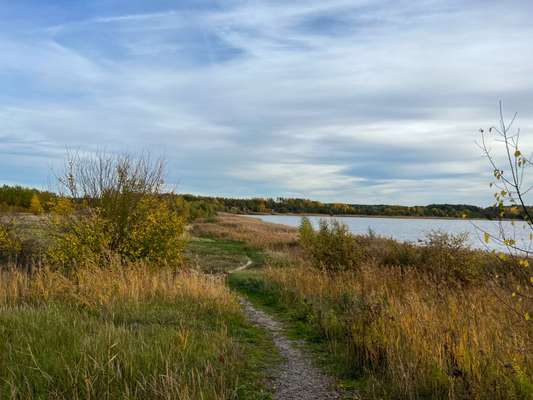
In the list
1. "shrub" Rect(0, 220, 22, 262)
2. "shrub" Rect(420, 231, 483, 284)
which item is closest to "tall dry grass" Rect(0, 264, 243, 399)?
"shrub" Rect(0, 220, 22, 262)

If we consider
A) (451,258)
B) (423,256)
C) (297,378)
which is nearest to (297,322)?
(297,378)

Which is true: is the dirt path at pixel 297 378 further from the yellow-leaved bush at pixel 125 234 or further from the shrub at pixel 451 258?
the shrub at pixel 451 258

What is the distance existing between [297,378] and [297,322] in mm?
3718

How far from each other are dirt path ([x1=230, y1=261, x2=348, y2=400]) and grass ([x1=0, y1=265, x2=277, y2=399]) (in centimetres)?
23

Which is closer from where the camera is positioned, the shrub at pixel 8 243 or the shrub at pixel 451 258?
the shrub at pixel 451 258

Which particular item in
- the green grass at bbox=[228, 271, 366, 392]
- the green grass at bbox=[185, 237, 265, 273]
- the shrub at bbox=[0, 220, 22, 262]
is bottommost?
the green grass at bbox=[185, 237, 265, 273]

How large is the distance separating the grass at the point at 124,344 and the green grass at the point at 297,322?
2.60 feet

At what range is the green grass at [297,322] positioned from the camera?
6473 millimetres

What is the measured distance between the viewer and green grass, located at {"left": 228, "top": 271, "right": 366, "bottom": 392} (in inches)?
255

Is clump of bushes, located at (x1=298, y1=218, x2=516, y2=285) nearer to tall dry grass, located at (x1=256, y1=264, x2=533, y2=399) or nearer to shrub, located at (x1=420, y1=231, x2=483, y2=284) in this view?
shrub, located at (x1=420, y1=231, x2=483, y2=284)

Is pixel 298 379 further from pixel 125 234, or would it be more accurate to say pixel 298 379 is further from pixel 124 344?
pixel 125 234

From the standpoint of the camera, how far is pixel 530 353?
18.3ft

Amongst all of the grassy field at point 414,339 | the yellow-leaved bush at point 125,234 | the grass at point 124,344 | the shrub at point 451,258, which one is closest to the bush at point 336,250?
the shrub at point 451,258

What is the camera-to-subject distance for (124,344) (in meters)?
5.95
